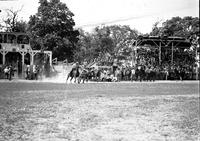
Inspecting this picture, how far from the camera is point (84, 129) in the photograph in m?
6.66

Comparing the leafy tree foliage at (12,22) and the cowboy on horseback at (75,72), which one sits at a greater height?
the leafy tree foliage at (12,22)

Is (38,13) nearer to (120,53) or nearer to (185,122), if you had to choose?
(185,122)

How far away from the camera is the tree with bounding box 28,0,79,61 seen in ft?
22.1

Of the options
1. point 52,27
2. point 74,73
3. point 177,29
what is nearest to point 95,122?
point 52,27

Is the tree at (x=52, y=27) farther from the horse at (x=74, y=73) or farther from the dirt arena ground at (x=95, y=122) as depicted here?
the horse at (x=74, y=73)

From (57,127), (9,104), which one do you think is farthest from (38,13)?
(9,104)

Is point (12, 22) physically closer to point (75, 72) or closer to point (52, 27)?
point (52, 27)

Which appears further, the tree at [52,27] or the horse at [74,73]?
the horse at [74,73]

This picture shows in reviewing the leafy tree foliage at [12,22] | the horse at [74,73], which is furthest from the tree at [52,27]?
the horse at [74,73]

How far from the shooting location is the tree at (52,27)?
673cm

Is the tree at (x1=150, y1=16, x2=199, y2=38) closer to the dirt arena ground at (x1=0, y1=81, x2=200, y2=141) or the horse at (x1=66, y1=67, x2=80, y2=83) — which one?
the horse at (x1=66, y1=67, x2=80, y2=83)

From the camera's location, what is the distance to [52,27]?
684 cm

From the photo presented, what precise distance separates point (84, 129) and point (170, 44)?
91.6 feet

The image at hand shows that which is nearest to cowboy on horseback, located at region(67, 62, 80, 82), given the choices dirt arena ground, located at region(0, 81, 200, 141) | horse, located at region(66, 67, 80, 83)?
horse, located at region(66, 67, 80, 83)
